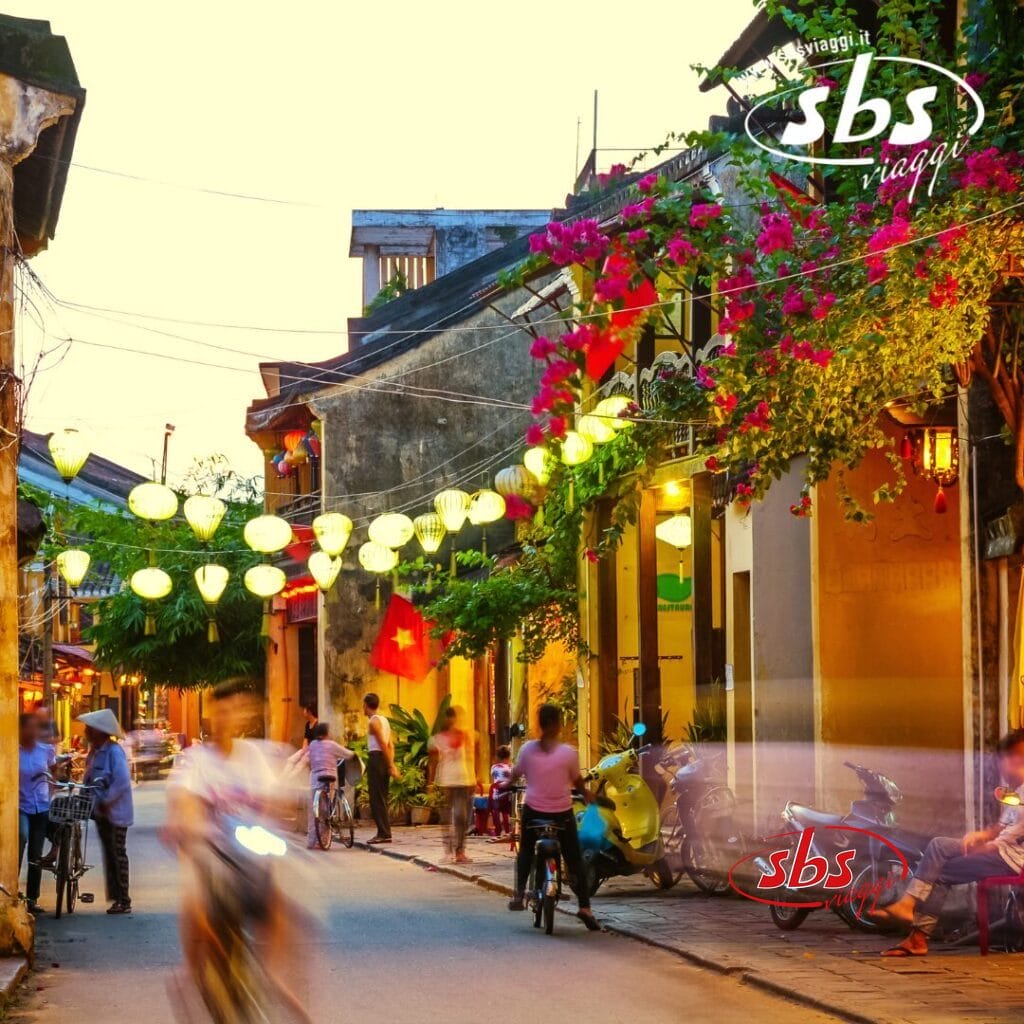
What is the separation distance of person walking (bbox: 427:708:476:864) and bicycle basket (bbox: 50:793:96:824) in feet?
18.3

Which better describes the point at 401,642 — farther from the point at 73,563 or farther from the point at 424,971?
the point at 424,971

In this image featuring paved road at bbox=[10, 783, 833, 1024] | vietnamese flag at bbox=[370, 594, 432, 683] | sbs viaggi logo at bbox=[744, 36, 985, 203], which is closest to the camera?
paved road at bbox=[10, 783, 833, 1024]

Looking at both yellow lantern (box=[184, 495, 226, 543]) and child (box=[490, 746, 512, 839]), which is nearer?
child (box=[490, 746, 512, 839])

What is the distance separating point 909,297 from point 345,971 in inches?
222

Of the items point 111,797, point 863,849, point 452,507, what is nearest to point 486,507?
point 452,507

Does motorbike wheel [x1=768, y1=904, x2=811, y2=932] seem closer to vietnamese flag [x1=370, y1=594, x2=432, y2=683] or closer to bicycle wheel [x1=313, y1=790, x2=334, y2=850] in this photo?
bicycle wheel [x1=313, y1=790, x2=334, y2=850]

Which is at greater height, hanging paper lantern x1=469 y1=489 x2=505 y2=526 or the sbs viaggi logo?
the sbs viaggi logo

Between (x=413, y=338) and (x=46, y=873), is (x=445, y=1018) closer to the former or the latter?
(x=46, y=873)

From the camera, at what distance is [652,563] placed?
72.2 feet

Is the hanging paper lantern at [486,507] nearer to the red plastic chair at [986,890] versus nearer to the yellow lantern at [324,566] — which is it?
the yellow lantern at [324,566]

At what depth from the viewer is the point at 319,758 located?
23.2m

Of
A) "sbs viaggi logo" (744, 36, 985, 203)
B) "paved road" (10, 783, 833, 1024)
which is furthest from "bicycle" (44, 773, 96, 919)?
"sbs viaggi logo" (744, 36, 985, 203)

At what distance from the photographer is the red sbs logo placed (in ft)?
41.2

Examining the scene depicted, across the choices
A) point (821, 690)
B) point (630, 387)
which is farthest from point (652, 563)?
point (821, 690)
